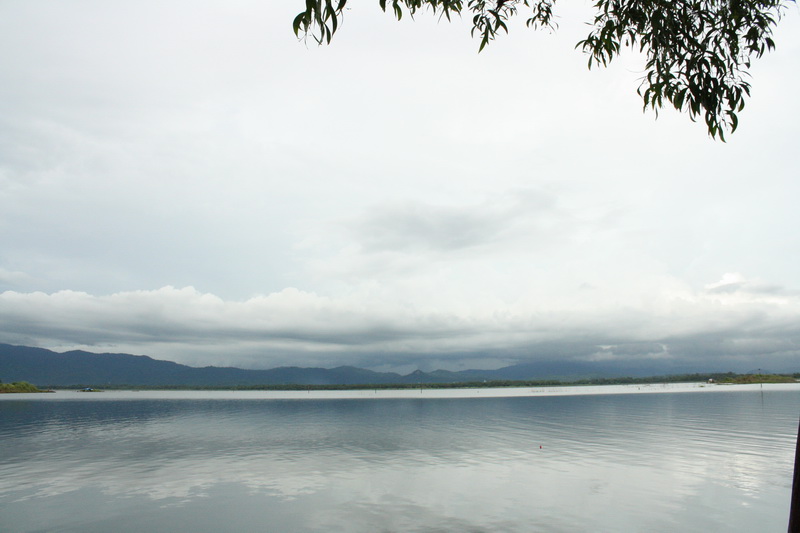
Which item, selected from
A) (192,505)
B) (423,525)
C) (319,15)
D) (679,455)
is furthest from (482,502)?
(319,15)

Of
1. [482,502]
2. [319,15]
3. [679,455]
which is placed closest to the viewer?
[319,15]

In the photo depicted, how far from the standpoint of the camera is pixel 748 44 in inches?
428

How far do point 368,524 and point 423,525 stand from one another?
2561mm

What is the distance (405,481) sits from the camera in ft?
109

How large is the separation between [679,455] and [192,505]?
1463 inches

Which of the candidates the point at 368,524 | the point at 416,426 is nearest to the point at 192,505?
the point at 368,524

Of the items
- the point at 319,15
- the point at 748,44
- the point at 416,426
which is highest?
the point at 748,44

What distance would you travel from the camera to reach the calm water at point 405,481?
2467 cm

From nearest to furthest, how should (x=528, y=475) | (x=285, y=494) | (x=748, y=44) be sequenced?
(x=748, y=44), (x=285, y=494), (x=528, y=475)

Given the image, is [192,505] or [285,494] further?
[285,494]

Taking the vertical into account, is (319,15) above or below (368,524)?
above

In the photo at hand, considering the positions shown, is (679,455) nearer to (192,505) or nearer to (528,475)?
(528,475)

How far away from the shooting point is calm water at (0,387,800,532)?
971 inches

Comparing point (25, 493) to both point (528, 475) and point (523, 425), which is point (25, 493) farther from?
point (523, 425)
